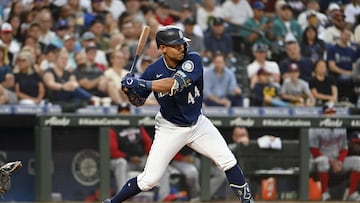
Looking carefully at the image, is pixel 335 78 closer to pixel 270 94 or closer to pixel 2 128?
pixel 270 94

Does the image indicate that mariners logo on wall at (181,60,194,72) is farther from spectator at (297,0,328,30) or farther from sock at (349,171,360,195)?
spectator at (297,0,328,30)

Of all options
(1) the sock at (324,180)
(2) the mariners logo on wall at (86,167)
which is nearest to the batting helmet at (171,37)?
(2) the mariners logo on wall at (86,167)

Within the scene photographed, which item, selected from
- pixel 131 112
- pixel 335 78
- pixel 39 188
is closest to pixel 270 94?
pixel 335 78

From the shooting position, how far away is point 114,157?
33.2 ft

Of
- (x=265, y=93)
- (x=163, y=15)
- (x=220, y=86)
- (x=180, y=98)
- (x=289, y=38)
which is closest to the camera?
(x=180, y=98)

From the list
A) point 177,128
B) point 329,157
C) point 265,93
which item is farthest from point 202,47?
point 177,128

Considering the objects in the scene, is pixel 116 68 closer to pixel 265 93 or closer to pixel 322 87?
pixel 265 93

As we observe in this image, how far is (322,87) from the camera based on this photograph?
11883mm

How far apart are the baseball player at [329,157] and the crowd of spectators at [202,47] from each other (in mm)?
1177

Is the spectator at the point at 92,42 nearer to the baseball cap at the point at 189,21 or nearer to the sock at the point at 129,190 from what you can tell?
the baseball cap at the point at 189,21

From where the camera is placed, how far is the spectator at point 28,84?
10852 mm

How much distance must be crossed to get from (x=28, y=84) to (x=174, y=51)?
429 centimetres

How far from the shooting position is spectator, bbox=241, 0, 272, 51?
13.1 meters

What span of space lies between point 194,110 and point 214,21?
5684mm
